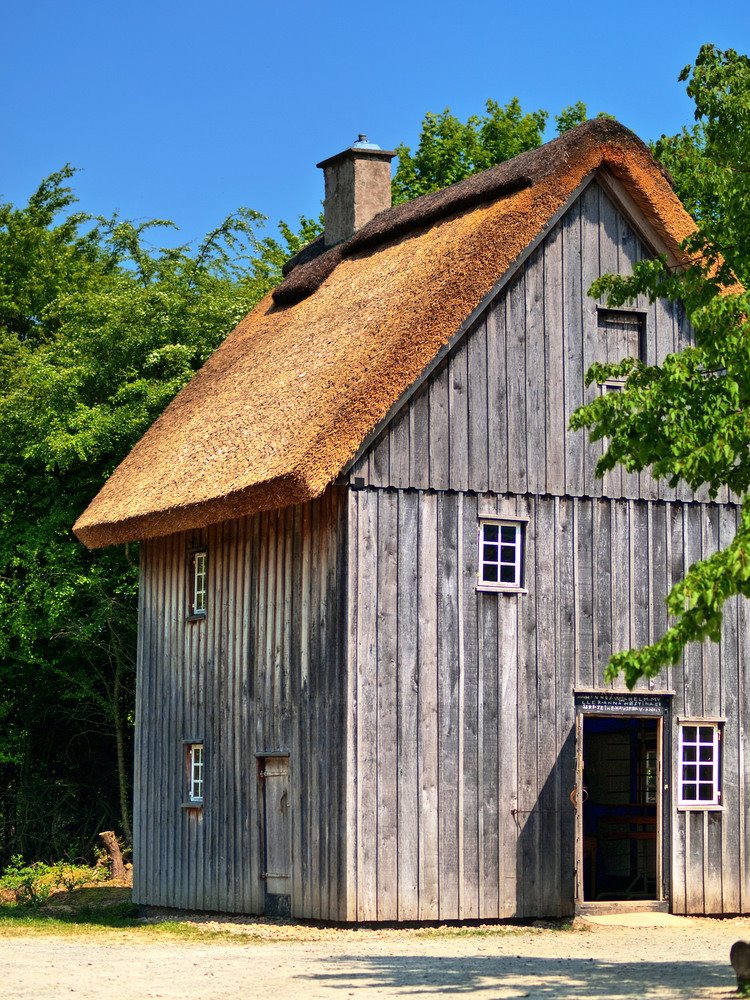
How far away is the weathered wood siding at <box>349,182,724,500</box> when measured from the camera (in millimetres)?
18703

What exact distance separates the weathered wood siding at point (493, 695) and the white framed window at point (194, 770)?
4.24 meters

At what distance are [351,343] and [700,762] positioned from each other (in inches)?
259

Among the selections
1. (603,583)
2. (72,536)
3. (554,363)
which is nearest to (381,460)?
(554,363)

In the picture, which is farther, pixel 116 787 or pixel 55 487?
pixel 116 787

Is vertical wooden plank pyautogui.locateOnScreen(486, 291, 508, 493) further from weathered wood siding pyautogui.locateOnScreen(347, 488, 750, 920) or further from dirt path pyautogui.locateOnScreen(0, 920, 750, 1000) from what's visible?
dirt path pyautogui.locateOnScreen(0, 920, 750, 1000)

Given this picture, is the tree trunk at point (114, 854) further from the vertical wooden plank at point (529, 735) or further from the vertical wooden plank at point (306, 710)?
the vertical wooden plank at point (529, 735)

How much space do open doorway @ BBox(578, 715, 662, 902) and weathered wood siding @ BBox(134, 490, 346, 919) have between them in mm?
5449

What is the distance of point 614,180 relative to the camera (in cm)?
2023

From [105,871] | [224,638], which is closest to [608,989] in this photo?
[224,638]

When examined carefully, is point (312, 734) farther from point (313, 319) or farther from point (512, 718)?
point (313, 319)

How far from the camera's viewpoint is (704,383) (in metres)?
13.6

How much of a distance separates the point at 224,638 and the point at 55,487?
9692 millimetres

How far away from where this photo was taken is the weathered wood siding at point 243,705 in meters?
18.3

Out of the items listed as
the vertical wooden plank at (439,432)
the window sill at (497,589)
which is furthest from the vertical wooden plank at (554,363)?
the vertical wooden plank at (439,432)
